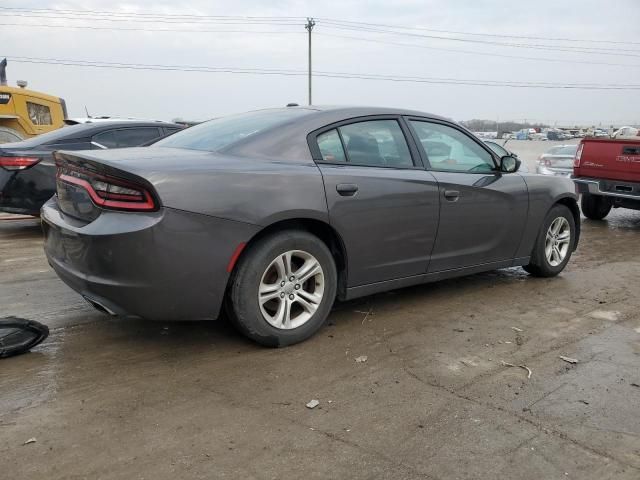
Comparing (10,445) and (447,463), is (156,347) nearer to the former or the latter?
(10,445)

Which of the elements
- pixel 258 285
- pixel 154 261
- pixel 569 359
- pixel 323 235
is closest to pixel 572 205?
pixel 569 359

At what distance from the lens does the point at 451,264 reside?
4.65 metres

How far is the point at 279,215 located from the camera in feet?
11.6

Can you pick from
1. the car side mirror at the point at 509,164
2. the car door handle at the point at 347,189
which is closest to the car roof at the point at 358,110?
the car door handle at the point at 347,189

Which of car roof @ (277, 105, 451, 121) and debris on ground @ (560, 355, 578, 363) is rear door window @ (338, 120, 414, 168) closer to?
car roof @ (277, 105, 451, 121)

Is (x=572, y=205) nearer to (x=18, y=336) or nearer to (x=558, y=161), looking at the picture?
(x=18, y=336)

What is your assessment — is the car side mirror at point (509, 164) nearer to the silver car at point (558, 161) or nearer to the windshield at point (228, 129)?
the windshield at point (228, 129)

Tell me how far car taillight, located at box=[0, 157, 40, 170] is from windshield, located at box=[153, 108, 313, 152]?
327 cm

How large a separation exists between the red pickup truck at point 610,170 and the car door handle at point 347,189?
6815 mm

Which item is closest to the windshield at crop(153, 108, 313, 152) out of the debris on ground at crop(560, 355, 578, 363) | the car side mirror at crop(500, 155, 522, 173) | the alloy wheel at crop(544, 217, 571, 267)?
the car side mirror at crop(500, 155, 522, 173)

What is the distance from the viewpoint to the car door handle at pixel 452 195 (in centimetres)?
445

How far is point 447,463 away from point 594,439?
776mm

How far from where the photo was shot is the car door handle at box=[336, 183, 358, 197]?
3828mm

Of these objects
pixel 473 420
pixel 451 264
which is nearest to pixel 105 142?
pixel 451 264
